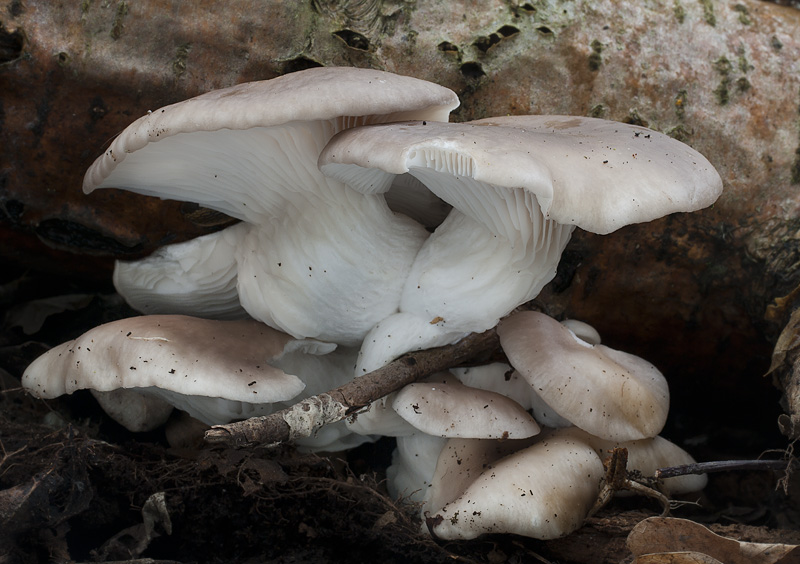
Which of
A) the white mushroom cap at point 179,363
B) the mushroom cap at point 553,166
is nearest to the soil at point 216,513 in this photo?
the white mushroom cap at point 179,363

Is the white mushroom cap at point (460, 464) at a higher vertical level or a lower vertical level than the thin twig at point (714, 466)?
lower

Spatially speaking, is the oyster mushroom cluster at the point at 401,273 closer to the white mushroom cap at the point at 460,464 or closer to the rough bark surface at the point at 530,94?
the white mushroom cap at the point at 460,464

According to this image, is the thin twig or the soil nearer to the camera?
the thin twig

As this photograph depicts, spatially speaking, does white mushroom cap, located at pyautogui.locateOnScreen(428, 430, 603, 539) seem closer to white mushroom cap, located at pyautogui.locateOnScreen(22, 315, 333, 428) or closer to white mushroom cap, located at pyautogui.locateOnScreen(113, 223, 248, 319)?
white mushroom cap, located at pyautogui.locateOnScreen(22, 315, 333, 428)

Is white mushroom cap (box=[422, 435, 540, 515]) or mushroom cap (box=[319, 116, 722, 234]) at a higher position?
mushroom cap (box=[319, 116, 722, 234])

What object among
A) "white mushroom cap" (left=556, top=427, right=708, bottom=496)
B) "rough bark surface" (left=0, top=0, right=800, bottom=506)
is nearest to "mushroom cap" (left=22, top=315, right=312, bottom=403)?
"rough bark surface" (left=0, top=0, right=800, bottom=506)

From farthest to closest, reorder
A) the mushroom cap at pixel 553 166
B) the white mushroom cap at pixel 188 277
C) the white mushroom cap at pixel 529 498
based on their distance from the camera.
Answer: the white mushroom cap at pixel 188 277 → the white mushroom cap at pixel 529 498 → the mushroom cap at pixel 553 166
